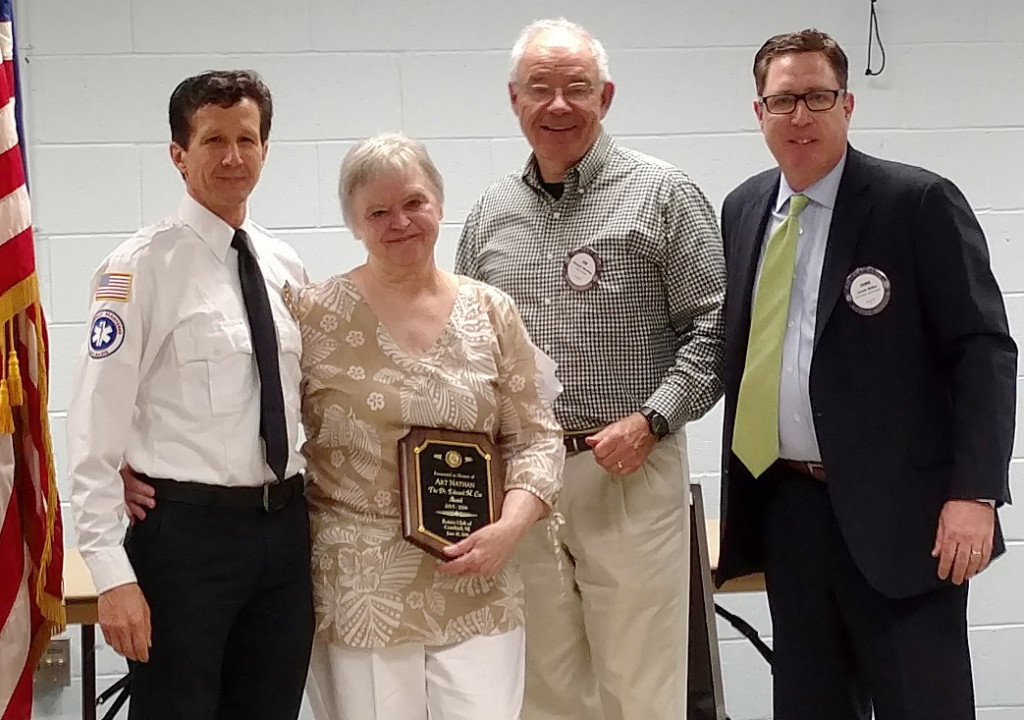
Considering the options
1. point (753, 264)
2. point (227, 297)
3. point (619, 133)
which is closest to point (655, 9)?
point (619, 133)

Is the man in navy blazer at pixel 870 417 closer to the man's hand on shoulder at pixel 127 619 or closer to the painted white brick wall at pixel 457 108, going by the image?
the man's hand on shoulder at pixel 127 619

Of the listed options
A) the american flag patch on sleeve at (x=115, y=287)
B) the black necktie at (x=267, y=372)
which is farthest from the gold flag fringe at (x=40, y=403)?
the black necktie at (x=267, y=372)

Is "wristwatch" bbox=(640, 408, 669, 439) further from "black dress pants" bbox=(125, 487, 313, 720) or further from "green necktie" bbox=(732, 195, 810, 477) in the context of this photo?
"black dress pants" bbox=(125, 487, 313, 720)

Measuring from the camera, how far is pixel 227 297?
6.29 ft

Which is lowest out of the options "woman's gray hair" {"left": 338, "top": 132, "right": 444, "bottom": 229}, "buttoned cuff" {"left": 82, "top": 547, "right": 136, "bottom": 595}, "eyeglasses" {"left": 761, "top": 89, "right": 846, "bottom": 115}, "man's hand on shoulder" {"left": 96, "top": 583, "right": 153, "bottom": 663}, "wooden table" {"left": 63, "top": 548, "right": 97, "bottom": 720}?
"wooden table" {"left": 63, "top": 548, "right": 97, "bottom": 720}

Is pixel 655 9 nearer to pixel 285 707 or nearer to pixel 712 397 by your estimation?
pixel 712 397

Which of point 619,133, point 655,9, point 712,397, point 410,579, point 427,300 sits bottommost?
point 410,579

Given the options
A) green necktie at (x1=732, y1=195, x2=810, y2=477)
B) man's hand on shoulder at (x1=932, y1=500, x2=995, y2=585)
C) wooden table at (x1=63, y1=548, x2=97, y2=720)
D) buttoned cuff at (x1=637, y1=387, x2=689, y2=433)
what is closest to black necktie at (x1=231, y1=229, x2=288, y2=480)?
buttoned cuff at (x1=637, y1=387, x2=689, y2=433)

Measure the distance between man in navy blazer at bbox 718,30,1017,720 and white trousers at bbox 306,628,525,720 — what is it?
24.1 inches

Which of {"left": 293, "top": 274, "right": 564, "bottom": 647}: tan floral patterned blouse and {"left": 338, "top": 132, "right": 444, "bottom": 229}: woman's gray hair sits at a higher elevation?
{"left": 338, "top": 132, "right": 444, "bottom": 229}: woman's gray hair

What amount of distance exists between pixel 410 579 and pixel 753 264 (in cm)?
90

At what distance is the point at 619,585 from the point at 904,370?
0.70 metres

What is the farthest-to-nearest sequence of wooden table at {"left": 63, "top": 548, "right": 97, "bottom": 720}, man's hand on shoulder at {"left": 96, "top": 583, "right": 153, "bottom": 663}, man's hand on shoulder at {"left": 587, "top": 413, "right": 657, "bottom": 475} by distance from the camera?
wooden table at {"left": 63, "top": 548, "right": 97, "bottom": 720}
man's hand on shoulder at {"left": 587, "top": 413, "right": 657, "bottom": 475}
man's hand on shoulder at {"left": 96, "top": 583, "right": 153, "bottom": 663}

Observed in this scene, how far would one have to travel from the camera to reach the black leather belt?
72.1 inches
